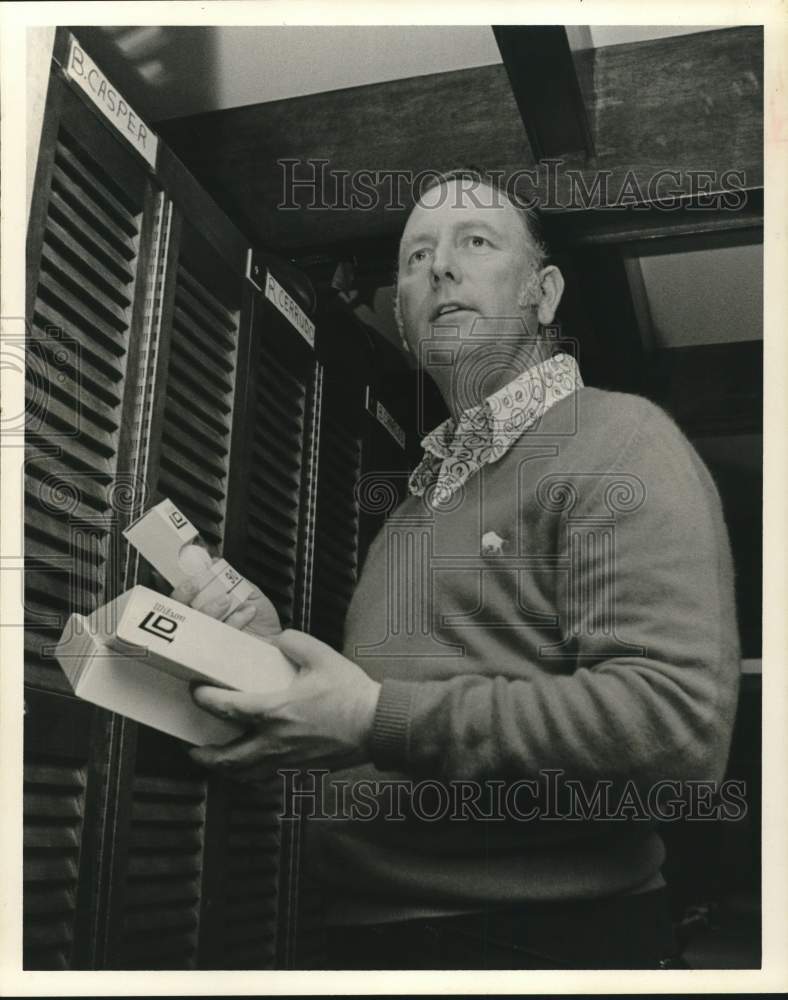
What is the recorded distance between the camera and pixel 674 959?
1.26m

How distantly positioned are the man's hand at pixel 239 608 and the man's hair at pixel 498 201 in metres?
0.36

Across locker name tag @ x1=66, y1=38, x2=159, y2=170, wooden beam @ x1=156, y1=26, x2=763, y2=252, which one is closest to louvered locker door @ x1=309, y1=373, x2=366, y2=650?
wooden beam @ x1=156, y1=26, x2=763, y2=252

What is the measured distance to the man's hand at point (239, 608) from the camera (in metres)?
1.25

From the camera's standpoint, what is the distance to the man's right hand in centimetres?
125

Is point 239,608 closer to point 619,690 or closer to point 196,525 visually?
point 196,525

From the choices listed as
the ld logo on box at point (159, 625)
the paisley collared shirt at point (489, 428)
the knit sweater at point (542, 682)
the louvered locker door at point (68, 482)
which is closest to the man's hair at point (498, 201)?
the paisley collared shirt at point (489, 428)

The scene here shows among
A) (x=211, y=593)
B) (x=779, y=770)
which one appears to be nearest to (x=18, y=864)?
(x=211, y=593)

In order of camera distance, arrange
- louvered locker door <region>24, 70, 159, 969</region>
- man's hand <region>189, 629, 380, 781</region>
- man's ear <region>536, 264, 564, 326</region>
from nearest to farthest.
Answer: louvered locker door <region>24, 70, 159, 969</region> < man's hand <region>189, 629, 380, 781</region> < man's ear <region>536, 264, 564, 326</region>

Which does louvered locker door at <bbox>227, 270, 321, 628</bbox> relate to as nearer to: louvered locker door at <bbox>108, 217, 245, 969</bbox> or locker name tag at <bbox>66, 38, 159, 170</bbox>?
louvered locker door at <bbox>108, 217, 245, 969</bbox>

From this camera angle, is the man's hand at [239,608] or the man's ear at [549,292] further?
the man's ear at [549,292]

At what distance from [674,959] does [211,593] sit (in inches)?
26.1

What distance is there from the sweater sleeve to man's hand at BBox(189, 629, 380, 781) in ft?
0.08

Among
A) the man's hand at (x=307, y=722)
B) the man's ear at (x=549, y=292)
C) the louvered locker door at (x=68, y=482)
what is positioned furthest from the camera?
the man's ear at (x=549, y=292)

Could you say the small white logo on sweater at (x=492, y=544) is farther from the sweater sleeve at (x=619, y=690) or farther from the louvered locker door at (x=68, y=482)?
the louvered locker door at (x=68, y=482)
